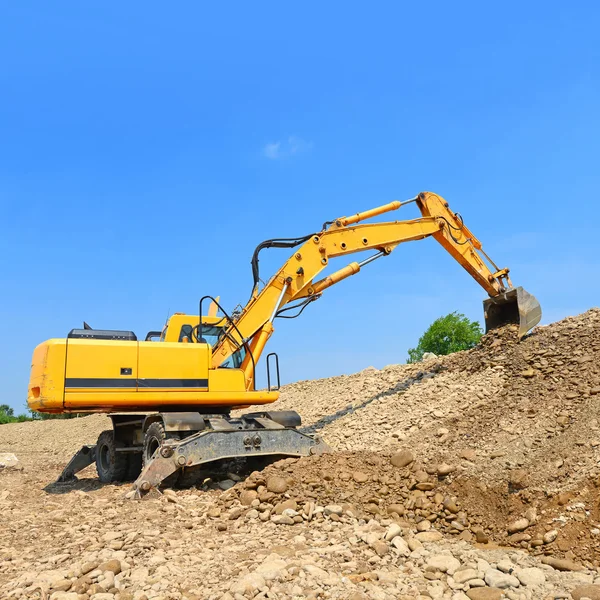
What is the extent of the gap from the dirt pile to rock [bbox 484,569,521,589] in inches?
0.4

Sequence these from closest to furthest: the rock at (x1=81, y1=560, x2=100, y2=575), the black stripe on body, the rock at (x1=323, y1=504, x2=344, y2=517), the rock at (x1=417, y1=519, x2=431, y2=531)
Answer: the rock at (x1=81, y1=560, x2=100, y2=575) < the rock at (x1=417, y1=519, x2=431, y2=531) < the rock at (x1=323, y1=504, x2=344, y2=517) < the black stripe on body

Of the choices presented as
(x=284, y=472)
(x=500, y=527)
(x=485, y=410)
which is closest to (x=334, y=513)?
(x=284, y=472)

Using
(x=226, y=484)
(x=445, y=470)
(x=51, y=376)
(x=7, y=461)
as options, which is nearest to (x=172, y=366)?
(x=51, y=376)

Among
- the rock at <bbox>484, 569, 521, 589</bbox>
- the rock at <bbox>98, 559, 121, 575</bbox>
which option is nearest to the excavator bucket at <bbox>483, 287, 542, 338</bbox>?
the rock at <bbox>484, 569, 521, 589</bbox>

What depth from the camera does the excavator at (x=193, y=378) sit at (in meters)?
8.64

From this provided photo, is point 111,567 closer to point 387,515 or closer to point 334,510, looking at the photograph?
point 334,510

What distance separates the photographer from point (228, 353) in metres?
9.96

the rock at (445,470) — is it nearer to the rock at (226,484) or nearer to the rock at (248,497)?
the rock at (248,497)

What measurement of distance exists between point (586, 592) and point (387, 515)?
240cm

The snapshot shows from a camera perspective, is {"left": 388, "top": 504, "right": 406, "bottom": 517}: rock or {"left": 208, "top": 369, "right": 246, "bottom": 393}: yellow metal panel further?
{"left": 208, "top": 369, "right": 246, "bottom": 393}: yellow metal panel

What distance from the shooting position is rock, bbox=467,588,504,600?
4.94 m

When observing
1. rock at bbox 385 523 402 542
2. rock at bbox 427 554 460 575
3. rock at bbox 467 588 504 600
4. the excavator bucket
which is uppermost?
the excavator bucket

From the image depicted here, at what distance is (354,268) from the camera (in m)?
11.4

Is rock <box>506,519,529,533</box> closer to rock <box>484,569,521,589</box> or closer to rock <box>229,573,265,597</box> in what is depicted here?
rock <box>484,569,521,589</box>
